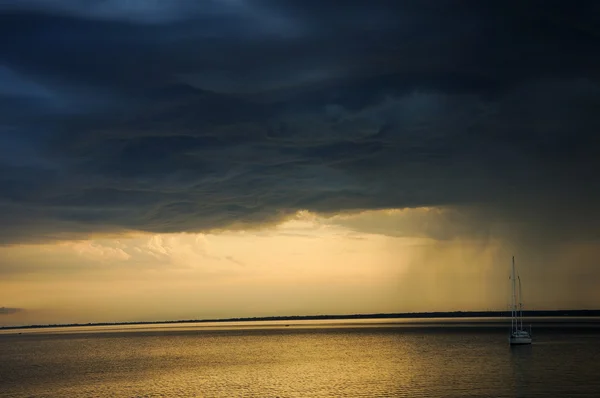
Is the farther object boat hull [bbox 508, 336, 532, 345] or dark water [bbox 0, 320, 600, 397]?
boat hull [bbox 508, 336, 532, 345]

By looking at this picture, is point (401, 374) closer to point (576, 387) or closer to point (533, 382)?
point (533, 382)

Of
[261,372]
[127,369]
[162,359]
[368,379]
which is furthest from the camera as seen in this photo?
[162,359]

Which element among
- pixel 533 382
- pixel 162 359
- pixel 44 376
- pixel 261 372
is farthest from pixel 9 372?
pixel 533 382

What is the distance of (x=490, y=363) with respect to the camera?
10938 centimetres

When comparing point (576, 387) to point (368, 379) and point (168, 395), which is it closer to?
point (368, 379)

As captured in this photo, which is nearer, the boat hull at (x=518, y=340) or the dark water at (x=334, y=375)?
the dark water at (x=334, y=375)

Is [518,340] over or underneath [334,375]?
over

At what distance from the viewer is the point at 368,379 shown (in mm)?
92000

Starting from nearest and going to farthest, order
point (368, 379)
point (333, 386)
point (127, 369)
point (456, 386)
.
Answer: point (456, 386)
point (333, 386)
point (368, 379)
point (127, 369)

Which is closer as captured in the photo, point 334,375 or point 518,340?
point 334,375

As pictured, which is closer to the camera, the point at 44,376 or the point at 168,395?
the point at 168,395

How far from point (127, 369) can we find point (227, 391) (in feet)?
145

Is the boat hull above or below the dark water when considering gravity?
above

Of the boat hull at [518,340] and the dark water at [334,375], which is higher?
the boat hull at [518,340]
